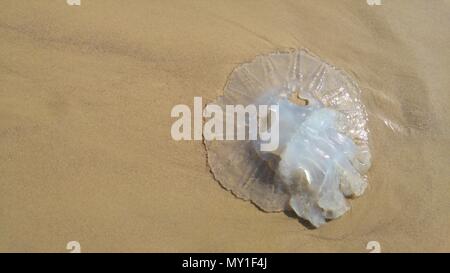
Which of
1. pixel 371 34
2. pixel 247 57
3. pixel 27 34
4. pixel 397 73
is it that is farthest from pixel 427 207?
pixel 27 34

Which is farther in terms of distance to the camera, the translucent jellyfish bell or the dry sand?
the translucent jellyfish bell

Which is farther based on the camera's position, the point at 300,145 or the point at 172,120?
the point at 172,120

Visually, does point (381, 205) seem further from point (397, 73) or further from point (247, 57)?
point (247, 57)

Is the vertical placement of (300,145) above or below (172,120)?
below

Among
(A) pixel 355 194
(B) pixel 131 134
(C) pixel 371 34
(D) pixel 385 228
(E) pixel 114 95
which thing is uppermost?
(C) pixel 371 34
